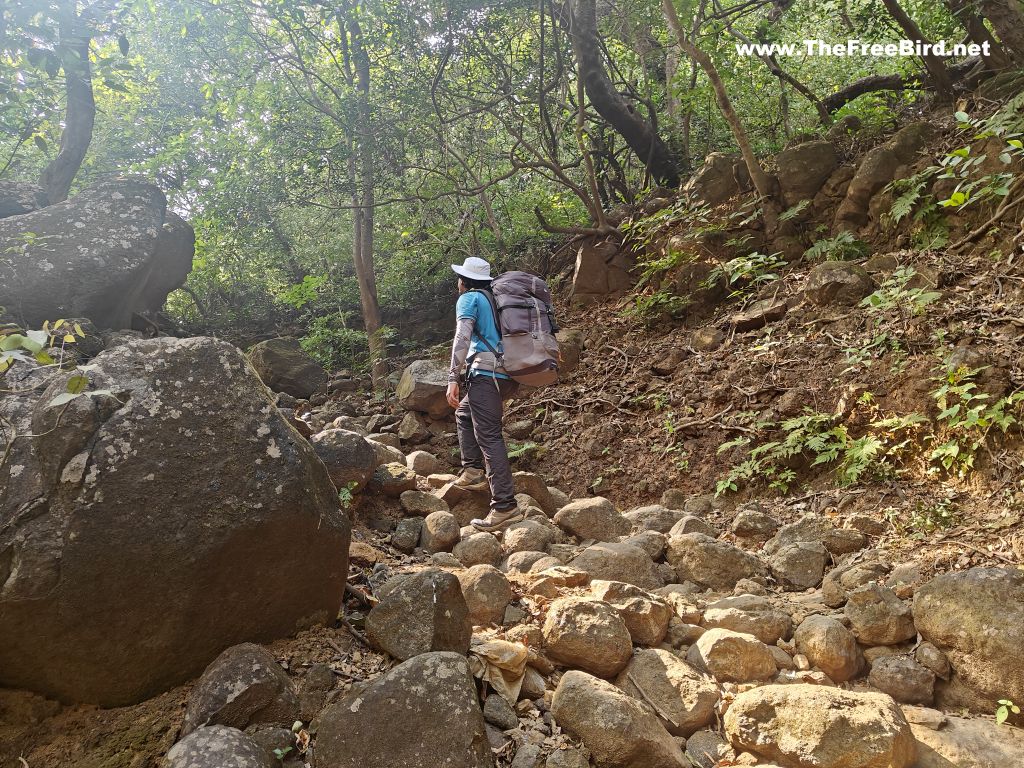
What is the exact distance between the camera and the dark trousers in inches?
211

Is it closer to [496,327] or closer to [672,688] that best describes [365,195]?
[496,327]

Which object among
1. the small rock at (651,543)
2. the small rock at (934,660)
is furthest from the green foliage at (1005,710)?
the small rock at (651,543)

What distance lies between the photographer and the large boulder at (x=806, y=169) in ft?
27.4

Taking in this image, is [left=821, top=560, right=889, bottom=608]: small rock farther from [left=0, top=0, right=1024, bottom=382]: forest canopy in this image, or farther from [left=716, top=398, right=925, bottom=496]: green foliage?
[left=0, top=0, right=1024, bottom=382]: forest canopy

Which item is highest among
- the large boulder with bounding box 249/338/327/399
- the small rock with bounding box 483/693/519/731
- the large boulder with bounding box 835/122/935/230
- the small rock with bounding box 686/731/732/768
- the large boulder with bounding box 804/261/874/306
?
the large boulder with bounding box 835/122/935/230

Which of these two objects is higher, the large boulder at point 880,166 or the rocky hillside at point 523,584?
the large boulder at point 880,166

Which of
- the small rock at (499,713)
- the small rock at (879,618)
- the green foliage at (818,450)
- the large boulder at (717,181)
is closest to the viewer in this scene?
the small rock at (499,713)

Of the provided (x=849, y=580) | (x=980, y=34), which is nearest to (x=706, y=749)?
(x=849, y=580)

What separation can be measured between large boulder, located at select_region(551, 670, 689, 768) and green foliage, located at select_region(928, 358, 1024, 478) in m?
3.24

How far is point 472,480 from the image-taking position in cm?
580

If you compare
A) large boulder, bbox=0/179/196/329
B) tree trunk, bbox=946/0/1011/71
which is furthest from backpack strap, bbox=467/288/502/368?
tree trunk, bbox=946/0/1011/71

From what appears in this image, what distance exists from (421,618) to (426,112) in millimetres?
8751

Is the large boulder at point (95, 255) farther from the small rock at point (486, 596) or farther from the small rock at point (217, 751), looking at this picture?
the small rock at point (217, 751)

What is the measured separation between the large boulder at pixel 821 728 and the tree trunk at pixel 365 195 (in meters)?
8.14
